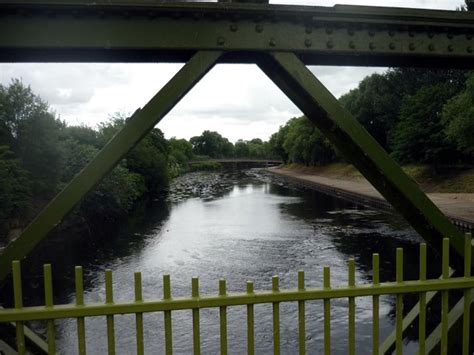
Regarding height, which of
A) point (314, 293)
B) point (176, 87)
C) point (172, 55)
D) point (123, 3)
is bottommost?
point (314, 293)

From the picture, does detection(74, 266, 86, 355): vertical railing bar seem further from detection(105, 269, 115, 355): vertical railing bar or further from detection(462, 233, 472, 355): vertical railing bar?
detection(462, 233, 472, 355): vertical railing bar

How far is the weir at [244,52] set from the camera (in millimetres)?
2443

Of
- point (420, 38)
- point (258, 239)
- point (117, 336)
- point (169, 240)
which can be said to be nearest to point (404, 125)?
point (258, 239)

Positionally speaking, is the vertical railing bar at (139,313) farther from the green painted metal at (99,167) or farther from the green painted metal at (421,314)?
the green painted metal at (421,314)

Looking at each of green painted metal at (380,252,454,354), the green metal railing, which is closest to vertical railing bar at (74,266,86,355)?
the green metal railing

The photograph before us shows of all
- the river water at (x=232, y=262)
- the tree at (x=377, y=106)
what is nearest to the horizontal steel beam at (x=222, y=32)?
the river water at (x=232, y=262)

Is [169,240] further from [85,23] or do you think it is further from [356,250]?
[85,23]

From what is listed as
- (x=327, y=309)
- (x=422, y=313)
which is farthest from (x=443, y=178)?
(x=327, y=309)

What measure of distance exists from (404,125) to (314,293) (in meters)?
35.5

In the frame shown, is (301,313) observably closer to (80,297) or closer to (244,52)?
(80,297)

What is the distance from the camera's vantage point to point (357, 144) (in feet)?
8.55

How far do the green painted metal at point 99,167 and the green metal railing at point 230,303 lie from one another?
0.11 m

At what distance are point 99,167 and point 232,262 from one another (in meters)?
12.3

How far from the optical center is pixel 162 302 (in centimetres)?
260
